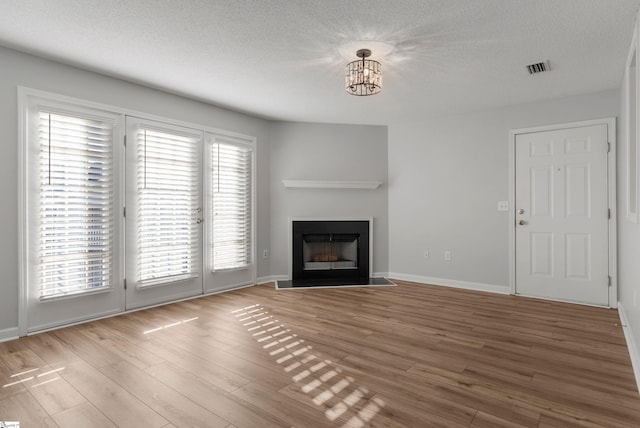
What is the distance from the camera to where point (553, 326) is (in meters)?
3.23

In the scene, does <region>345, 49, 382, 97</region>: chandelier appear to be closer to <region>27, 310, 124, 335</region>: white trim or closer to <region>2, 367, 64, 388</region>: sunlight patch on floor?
<region>2, 367, 64, 388</region>: sunlight patch on floor

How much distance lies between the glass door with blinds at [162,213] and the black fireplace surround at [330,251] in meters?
1.54

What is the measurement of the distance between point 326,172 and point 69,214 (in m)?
3.32

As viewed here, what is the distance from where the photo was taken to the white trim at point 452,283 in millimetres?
4578

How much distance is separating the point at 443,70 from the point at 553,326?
8.61 ft

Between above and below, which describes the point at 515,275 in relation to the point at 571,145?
below

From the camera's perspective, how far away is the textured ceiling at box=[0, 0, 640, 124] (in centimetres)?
234

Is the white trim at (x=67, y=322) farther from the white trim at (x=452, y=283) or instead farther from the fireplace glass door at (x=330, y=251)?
the white trim at (x=452, y=283)

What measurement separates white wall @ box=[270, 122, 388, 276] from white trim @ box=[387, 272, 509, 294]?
0.28 meters

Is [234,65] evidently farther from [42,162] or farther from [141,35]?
[42,162]

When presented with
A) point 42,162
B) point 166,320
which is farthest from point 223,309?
point 42,162

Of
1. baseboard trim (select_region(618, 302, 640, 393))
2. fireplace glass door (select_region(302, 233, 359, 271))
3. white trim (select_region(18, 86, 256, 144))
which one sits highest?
white trim (select_region(18, 86, 256, 144))

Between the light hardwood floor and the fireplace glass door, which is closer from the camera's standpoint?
the light hardwood floor

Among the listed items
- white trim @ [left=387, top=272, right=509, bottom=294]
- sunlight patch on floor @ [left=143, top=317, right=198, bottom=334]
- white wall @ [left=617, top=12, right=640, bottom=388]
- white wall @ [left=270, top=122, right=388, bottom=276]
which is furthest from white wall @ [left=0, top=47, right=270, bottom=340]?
white wall @ [left=617, top=12, right=640, bottom=388]
